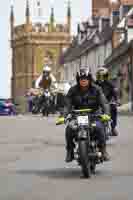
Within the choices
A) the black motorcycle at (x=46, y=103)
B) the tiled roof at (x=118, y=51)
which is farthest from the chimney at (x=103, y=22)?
the black motorcycle at (x=46, y=103)

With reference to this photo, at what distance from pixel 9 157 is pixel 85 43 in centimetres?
8517

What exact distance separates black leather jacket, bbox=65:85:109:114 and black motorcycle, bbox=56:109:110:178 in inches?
7.3

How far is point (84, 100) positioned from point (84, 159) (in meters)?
1.11

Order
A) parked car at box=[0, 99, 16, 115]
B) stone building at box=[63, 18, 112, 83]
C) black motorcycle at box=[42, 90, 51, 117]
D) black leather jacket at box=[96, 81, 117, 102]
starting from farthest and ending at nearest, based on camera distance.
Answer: stone building at box=[63, 18, 112, 83]
parked car at box=[0, 99, 16, 115]
black motorcycle at box=[42, 90, 51, 117]
black leather jacket at box=[96, 81, 117, 102]

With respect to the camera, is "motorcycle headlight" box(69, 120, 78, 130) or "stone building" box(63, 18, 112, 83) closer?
"motorcycle headlight" box(69, 120, 78, 130)

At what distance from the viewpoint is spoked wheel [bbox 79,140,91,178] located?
14578 mm

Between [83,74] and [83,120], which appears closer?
[83,120]

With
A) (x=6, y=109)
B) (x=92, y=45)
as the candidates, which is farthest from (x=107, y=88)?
(x=92, y=45)

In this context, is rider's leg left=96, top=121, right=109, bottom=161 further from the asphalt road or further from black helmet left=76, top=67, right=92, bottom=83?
black helmet left=76, top=67, right=92, bottom=83

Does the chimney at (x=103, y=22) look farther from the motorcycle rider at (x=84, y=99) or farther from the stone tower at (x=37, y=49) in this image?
the motorcycle rider at (x=84, y=99)

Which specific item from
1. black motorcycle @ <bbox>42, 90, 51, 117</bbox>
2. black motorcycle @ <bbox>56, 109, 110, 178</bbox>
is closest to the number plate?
black motorcycle @ <bbox>56, 109, 110, 178</bbox>

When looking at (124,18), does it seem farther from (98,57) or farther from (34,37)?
(34,37)

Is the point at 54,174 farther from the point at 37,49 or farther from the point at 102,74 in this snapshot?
the point at 37,49

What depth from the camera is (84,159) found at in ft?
47.8
